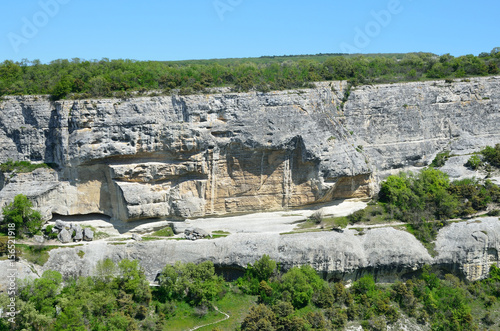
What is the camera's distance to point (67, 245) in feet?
107

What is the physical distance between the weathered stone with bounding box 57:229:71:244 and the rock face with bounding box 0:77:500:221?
1.87 m

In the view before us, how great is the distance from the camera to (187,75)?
40.6m

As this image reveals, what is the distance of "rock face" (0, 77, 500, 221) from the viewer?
34.3 metres

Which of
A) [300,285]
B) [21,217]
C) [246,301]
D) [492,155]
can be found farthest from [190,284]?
[492,155]

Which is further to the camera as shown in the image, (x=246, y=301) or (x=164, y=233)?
(x=164, y=233)

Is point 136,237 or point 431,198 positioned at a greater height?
point 431,198

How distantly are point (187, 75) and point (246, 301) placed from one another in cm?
1881

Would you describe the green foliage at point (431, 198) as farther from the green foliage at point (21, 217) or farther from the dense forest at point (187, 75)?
the green foliage at point (21, 217)

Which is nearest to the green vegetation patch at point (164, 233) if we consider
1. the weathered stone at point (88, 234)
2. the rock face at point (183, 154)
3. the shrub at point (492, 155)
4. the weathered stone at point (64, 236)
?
the rock face at point (183, 154)

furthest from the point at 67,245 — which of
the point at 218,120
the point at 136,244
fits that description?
the point at 218,120

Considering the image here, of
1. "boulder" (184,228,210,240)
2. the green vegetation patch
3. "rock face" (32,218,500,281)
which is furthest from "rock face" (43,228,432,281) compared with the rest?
the green vegetation patch

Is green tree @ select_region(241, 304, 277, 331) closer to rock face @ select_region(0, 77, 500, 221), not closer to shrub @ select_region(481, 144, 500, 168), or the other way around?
rock face @ select_region(0, 77, 500, 221)

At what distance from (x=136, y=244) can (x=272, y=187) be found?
34.1 ft

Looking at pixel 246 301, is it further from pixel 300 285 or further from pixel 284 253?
pixel 284 253
